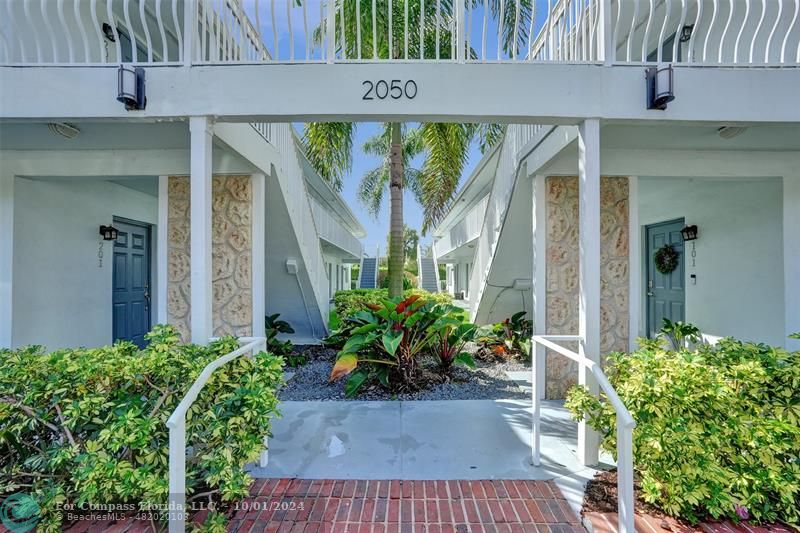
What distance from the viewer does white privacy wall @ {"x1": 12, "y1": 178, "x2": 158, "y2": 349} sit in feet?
13.5

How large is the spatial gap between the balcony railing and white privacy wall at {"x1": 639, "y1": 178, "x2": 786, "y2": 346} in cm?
155

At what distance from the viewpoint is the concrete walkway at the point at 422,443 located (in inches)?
109

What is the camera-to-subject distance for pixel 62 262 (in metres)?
4.58

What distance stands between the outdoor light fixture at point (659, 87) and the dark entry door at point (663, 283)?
3.63 m

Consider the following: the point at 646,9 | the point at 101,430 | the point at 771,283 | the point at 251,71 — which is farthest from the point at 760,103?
the point at 101,430

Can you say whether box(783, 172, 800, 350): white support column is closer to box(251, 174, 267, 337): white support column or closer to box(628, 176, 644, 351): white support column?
box(628, 176, 644, 351): white support column

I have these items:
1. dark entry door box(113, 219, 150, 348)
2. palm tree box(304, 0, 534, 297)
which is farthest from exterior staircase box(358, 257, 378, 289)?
dark entry door box(113, 219, 150, 348)

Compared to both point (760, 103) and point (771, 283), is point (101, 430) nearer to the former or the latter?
point (760, 103)

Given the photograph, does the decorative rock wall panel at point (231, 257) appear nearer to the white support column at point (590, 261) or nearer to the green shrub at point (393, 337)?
the green shrub at point (393, 337)

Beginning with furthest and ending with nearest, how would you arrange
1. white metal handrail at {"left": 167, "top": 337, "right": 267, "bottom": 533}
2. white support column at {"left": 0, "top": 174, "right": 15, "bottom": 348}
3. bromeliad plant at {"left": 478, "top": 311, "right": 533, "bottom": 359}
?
bromeliad plant at {"left": 478, "top": 311, "right": 533, "bottom": 359}
white support column at {"left": 0, "top": 174, "right": 15, "bottom": 348}
white metal handrail at {"left": 167, "top": 337, "right": 267, "bottom": 533}

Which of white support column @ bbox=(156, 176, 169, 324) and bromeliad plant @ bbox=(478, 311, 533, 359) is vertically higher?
white support column @ bbox=(156, 176, 169, 324)

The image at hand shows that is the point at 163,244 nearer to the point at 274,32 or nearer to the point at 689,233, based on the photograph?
the point at 274,32

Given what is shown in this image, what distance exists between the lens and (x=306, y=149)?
7.49 metres

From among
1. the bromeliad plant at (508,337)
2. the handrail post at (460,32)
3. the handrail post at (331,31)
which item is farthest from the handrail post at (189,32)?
the bromeliad plant at (508,337)
